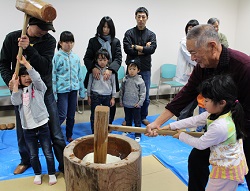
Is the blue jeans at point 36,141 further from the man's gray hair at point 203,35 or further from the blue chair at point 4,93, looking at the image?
the blue chair at point 4,93

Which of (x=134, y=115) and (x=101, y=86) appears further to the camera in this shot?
(x=134, y=115)

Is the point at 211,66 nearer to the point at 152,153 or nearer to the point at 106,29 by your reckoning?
the point at 152,153

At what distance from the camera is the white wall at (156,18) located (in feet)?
14.8

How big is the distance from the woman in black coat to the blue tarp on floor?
1.00 m

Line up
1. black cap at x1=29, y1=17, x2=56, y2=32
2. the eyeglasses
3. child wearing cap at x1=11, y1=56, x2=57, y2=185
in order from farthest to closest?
the eyeglasses → child wearing cap at x1=11, y1=56, x2=57, y2=185 → black cap at x1=29, y1=17, x2=56, y2=32

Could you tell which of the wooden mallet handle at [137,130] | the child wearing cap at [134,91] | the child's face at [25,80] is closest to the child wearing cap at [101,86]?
the child wearing cap at [134,91]

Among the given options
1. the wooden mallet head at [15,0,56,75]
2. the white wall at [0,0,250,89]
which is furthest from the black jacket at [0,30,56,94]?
the white wall at [0,0,250,89]

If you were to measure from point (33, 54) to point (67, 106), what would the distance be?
1.37 m

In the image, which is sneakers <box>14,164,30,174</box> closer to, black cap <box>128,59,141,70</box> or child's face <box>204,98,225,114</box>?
black cap <box>128,59,141,70</box>

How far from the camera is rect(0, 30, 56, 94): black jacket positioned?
206 centimetres

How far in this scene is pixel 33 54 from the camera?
199 cm

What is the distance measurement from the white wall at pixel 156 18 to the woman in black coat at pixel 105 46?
1.45 m

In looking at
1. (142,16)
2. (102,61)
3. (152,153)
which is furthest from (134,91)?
(142,16)

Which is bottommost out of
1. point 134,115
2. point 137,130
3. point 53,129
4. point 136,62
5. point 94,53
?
point 134,115
